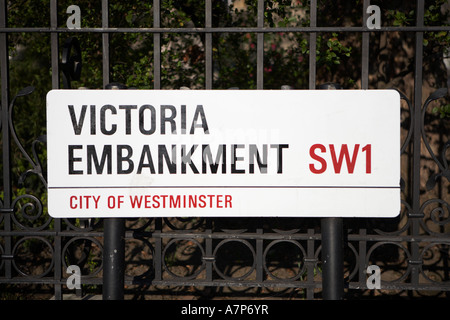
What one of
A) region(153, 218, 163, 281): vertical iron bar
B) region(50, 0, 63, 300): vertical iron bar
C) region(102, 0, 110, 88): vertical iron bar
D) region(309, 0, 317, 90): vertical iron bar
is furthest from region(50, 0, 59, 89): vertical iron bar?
region(309, 0, 317, 90): vertical iron bar

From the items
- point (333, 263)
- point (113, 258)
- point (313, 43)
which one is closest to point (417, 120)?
point (313, 43)

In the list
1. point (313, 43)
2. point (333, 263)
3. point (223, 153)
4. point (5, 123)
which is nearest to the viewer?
point (333, 263)

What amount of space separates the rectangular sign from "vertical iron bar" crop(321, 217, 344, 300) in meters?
0.12

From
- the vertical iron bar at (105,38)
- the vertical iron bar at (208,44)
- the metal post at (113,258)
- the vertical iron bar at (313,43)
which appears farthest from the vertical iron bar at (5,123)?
the vertical iron bar at (313,43)

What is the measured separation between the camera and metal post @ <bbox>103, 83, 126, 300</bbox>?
73.0 inches

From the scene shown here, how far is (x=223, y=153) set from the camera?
6.55ft

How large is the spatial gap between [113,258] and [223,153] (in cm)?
72

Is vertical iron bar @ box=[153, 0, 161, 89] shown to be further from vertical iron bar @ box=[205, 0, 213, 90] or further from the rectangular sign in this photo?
the rectangular sign

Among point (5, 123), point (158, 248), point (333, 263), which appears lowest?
point (158, 248)

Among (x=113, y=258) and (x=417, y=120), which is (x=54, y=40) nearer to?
(x=113, y=258)
